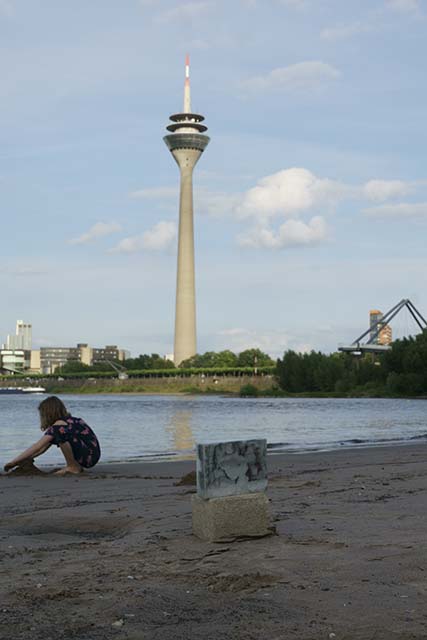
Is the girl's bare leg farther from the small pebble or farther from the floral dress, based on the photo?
the small pebble

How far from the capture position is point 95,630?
5180mm

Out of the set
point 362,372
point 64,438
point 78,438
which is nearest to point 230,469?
point 64,438

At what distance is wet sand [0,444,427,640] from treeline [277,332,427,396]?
106 metres

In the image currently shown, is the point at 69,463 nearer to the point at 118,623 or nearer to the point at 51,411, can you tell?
the point at 51,411

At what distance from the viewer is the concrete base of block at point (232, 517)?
7.73 metres

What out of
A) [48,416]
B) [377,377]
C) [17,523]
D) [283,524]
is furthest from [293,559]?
[377,377]

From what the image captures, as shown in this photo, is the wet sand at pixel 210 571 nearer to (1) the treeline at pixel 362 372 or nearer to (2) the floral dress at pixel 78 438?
(2) the floral dress at pixel 78 438

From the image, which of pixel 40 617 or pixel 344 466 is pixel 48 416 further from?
pixel 40 617

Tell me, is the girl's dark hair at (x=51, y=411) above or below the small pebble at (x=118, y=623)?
above

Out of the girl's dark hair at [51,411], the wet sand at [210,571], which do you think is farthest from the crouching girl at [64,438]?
the wet sand at [210,571]

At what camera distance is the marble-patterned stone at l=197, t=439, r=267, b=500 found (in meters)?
7.80

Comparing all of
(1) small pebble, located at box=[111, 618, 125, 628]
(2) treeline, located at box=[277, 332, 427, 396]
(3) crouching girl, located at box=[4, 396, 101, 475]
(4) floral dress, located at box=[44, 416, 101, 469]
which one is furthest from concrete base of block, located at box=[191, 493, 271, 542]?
(2) treeline, located at box=[277, 332, 427, 396]

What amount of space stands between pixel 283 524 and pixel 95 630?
382cm

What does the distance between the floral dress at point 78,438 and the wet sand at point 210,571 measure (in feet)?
7.92
